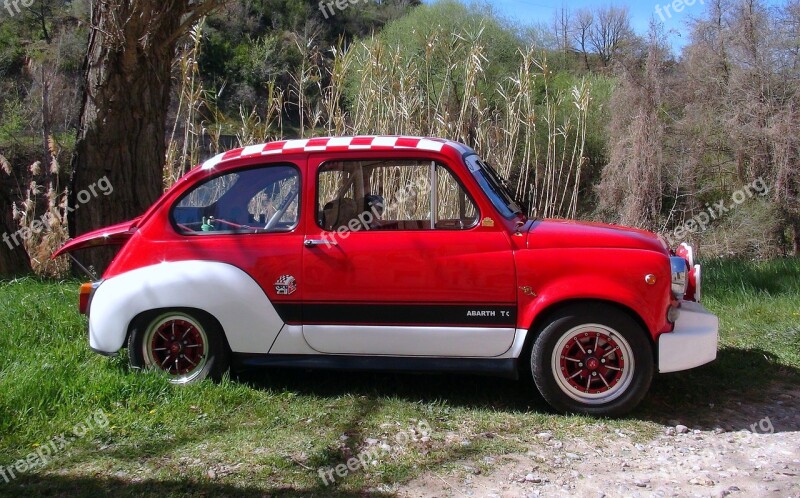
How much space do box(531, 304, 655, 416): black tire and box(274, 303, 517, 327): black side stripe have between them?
0.96 ft

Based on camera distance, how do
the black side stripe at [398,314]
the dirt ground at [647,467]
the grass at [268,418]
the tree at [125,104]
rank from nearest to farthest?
→ the dirt ground at [647,467] → the grass at [268,418] → the black side stripe at [398,314] → the tree at [125,104]

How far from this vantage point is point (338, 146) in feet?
16.0

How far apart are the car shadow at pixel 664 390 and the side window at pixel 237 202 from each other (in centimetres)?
108

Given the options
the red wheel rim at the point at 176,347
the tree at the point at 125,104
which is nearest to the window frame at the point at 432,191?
the red wheel rim at the point at 176,347

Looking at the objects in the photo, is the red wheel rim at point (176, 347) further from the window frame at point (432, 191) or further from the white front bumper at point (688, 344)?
the white front bumper at point (688, 344)

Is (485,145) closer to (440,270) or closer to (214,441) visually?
(440,270)

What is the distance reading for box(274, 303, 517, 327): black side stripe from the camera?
4555mm

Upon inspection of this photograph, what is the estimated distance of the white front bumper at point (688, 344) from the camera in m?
4.43

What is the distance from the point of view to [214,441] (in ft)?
14.0

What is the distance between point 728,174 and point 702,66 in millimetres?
2614

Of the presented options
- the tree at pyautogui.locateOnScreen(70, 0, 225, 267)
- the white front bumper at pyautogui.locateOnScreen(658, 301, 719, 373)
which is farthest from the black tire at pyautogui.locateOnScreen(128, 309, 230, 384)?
the tree at pyautogui.locateOnScreen(70, 0, 225, 267)

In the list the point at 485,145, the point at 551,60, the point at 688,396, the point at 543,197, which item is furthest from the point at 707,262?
the point at 551,60

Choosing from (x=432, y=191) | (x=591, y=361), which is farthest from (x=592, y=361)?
(x=432, y=191)

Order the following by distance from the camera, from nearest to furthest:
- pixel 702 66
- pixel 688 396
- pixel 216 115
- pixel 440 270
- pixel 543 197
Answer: pixel 440 270
pixel 688 396
pixel 216 115
pixel 543 197
pixel 702 66
